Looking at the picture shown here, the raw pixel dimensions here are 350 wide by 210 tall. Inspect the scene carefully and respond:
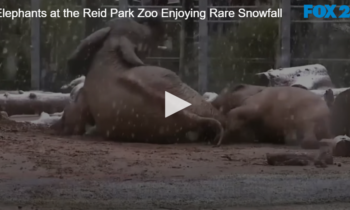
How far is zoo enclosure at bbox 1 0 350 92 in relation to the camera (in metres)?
4.02

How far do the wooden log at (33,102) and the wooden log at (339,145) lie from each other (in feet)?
3.94

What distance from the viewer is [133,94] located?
184 inches

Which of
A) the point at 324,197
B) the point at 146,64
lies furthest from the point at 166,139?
the point at 324,197

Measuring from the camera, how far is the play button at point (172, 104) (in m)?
4.42

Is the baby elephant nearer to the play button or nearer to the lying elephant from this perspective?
the lying elephant

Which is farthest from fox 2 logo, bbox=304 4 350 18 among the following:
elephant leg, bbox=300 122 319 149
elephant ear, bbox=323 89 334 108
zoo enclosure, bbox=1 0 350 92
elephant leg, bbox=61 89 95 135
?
elephant leg, bbox=61 89 95 135

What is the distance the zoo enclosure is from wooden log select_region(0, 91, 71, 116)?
73 millimetres

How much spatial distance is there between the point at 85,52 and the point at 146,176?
0.74 meters

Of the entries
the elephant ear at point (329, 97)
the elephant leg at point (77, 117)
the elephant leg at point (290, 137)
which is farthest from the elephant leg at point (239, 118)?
the elephant leg at point (77, 117)

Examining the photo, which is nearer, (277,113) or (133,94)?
(277,113)

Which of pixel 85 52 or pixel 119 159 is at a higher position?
pixel 85 52

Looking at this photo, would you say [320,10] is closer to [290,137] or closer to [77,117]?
[290,137]

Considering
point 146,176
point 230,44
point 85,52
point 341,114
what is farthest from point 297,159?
point 85,52

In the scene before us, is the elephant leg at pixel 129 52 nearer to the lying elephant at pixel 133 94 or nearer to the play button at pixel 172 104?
the lying elephant at pixel 133 94
